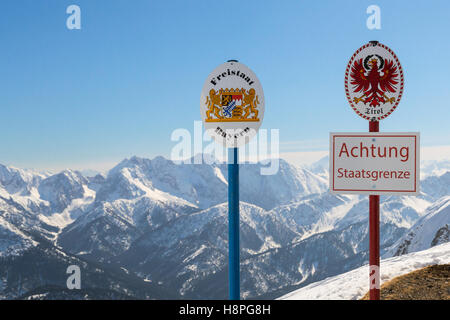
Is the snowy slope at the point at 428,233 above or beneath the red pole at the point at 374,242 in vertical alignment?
beneath

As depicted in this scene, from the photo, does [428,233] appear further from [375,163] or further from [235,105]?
[235,105]

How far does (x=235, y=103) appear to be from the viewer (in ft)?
30.4

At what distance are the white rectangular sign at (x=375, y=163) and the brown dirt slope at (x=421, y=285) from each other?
459 cm

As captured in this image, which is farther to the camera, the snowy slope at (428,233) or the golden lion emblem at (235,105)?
the snowy slope at (428,233)

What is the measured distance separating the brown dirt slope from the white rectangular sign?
4592 millimetres

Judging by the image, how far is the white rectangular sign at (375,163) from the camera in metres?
9.42

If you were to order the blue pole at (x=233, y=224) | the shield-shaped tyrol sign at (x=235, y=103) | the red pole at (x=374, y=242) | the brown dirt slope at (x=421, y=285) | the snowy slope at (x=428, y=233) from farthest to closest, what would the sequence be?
1. the snowy slope at (x=428, y=233)
2. the brown dirt slope at (x=421, y=285)
3. the red pole at (x=374, y=242)
4. the blue pole at (x=233, y=224)
5. the shield-shaped tyrol sign at (x=235, y=103)

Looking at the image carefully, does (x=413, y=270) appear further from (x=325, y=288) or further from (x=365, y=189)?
(x=365, y=189)

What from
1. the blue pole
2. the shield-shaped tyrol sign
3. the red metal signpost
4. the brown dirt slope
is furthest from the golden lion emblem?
the brown dirt slope

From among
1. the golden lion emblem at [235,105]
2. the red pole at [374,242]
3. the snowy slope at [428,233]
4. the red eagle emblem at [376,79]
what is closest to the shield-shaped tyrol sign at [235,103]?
the golden lion emblem at [235,105]

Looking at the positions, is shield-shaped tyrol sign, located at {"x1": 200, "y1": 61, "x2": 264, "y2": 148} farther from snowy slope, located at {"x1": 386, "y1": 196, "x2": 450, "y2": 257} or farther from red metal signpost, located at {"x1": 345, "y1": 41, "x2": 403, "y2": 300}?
snowy slope, located at {"x1": 386, "y1": 196, "x2": 450, "y2": 257}

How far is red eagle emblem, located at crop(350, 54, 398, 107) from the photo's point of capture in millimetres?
9477

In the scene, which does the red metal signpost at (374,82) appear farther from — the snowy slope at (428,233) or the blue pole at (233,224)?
the snowy slope at (428,233)

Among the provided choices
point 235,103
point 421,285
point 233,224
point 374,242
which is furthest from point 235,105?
point 421,285
